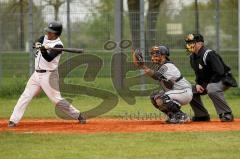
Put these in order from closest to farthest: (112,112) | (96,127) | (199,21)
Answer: (96,127), (112,112), (199,21)

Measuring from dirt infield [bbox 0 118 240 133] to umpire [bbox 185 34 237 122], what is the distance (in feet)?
0.99

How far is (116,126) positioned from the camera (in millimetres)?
11930

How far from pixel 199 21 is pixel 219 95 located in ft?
26.6

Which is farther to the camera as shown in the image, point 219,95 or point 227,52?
point 227,52

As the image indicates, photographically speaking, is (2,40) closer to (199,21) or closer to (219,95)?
(199,21)

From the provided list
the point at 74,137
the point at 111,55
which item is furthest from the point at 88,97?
the point at 74,137

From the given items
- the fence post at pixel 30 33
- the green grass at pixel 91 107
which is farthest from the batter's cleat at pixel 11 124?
the fence post at pixel 30 33

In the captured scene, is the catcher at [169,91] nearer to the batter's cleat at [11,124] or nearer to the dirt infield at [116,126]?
the dirt infield at [116,126]

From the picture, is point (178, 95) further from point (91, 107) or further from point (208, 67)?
point (91, 107)

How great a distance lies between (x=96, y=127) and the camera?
11.8 meters

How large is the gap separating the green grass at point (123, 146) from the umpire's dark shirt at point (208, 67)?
6.01 ft

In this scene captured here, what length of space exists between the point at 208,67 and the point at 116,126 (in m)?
1.93

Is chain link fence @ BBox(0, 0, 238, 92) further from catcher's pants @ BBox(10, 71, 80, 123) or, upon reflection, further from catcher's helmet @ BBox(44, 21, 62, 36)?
catcher's helmet @ BBox(44, 21, 62, 36)

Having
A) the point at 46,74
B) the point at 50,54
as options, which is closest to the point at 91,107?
the point at 46,74
